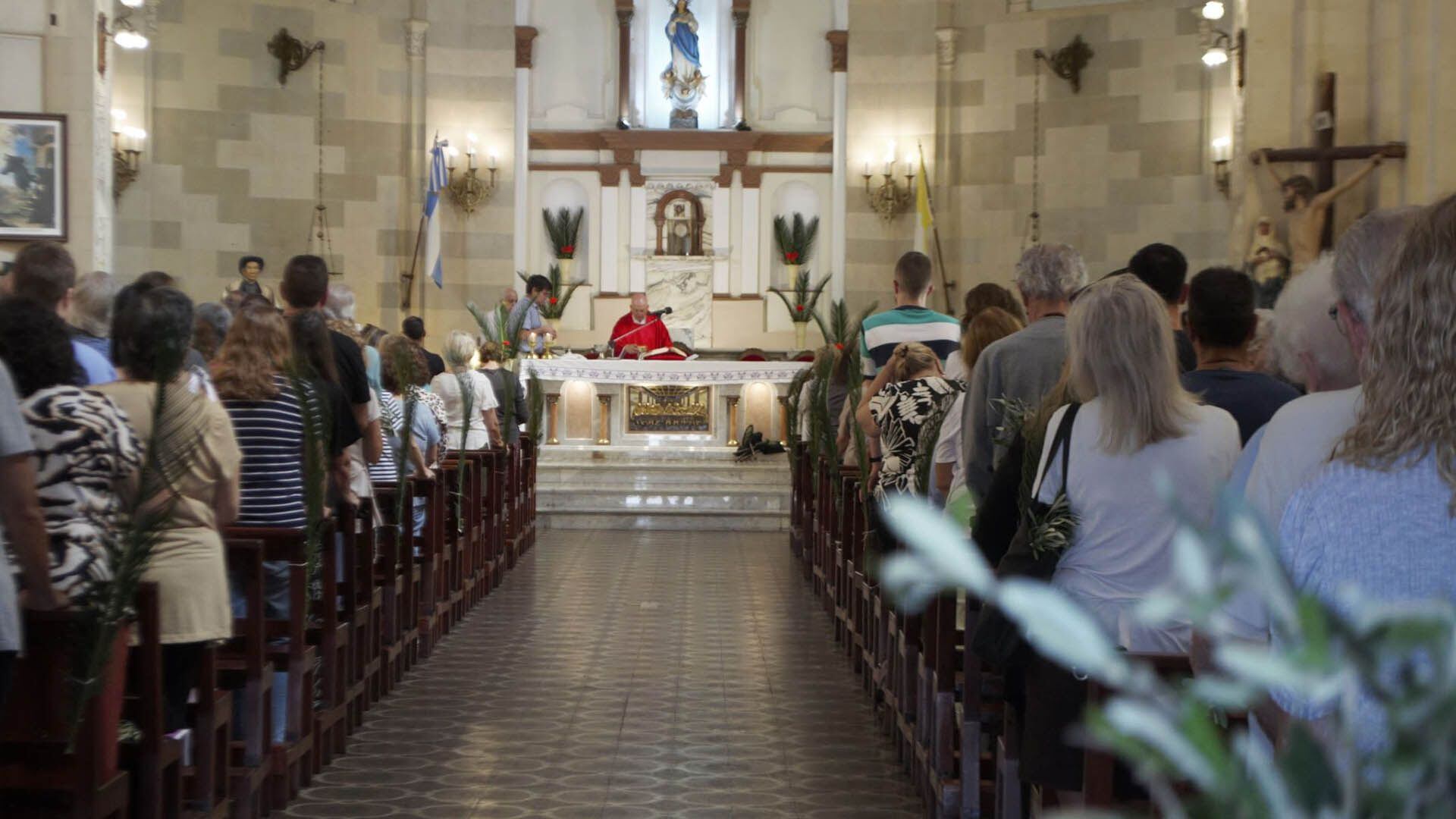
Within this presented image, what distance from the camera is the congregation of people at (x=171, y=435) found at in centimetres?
324

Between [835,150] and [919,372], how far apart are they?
1309 cm

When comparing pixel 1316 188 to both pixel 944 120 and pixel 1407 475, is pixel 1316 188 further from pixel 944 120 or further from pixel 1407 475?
pixel 1407 475

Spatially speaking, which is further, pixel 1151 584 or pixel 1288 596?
pixel 1151 584

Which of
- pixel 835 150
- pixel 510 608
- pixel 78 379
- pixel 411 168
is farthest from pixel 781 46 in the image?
pixel 78 379

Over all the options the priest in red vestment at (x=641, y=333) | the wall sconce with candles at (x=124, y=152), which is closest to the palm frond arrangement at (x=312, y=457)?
the priest in red vestment at (x=641, y=333)

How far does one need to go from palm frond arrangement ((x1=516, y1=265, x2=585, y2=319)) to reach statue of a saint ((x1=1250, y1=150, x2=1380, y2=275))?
7797 millimetres

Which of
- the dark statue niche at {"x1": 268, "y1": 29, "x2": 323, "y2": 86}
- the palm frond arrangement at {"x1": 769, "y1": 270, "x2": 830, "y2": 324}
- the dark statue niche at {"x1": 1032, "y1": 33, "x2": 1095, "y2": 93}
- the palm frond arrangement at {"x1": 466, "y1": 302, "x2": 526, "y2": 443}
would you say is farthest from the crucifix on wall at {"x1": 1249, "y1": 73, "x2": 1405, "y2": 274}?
the dark statue niche at {"x1": 268, "y1": 29, "x2": 323, "y2": 86}

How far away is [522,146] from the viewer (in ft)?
61.7

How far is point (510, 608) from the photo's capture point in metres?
8.98

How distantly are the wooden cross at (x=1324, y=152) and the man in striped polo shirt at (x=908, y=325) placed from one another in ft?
19.2

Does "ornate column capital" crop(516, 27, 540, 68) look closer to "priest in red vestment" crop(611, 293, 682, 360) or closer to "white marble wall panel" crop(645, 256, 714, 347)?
"white marble wall panel" crop(645, 256, 714, 347)

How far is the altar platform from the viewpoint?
44.5 ft

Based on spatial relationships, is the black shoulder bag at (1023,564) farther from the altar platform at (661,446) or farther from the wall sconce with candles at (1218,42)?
the wall sconce with candles at (1218,42)

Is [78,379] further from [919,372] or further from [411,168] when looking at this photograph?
[411,168]
